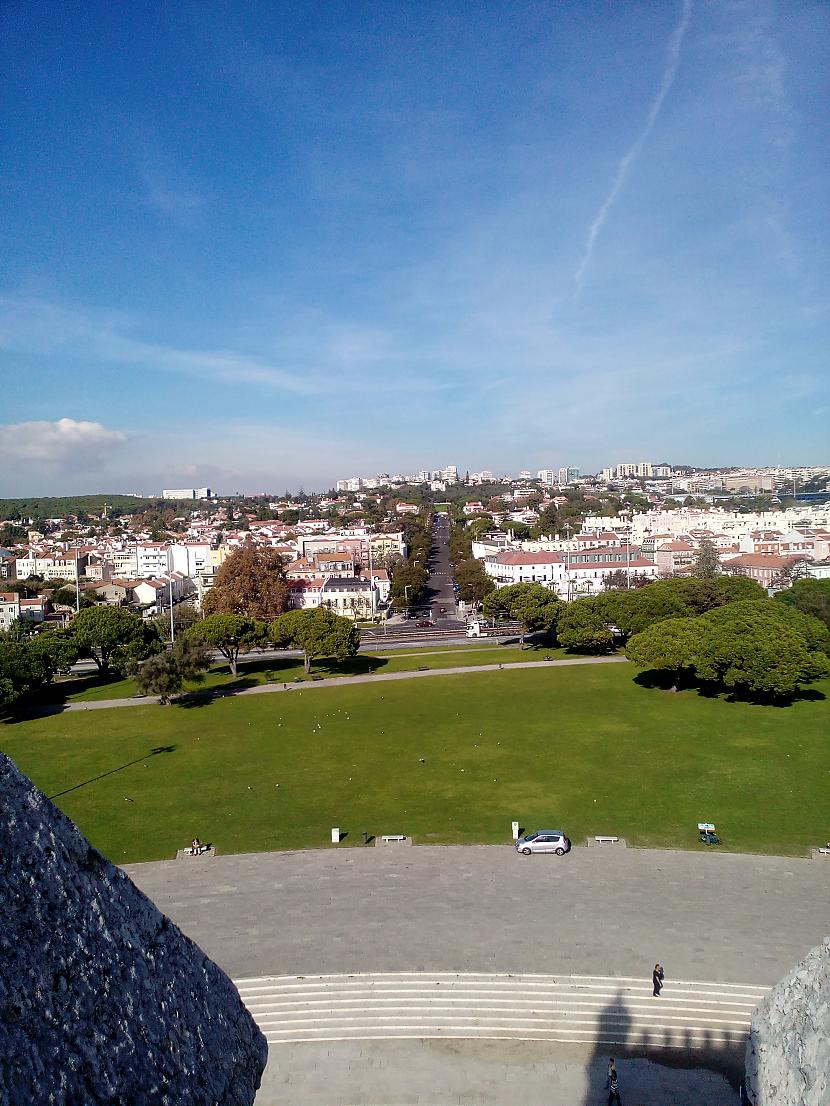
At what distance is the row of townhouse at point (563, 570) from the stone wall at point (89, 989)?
212 feet

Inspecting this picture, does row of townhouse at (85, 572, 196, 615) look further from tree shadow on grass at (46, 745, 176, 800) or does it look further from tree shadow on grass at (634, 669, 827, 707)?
tree shadow on grass at (634, 669, 827, 707)

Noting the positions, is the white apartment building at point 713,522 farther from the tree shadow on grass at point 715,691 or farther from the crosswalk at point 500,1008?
the crosswalk at point 500,1008

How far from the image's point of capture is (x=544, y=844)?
53.3ft

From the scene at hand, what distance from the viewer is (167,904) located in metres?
14.5

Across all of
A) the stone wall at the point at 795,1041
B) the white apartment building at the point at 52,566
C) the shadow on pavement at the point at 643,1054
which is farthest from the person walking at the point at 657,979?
the white apartment building at the point at 52,566

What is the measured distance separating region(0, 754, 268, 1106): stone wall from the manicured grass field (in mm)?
15674

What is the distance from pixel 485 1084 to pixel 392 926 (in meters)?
4.13

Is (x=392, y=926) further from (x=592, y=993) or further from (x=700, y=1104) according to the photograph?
(x=700, y=1104)

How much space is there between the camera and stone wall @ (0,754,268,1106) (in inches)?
77.1

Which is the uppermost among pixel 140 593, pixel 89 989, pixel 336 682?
pixel 89 989

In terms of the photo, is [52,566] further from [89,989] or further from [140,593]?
[89,989]

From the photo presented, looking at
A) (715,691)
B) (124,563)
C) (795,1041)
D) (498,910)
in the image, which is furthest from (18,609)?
(795,1041)

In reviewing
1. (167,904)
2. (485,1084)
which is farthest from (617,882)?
(167,904)

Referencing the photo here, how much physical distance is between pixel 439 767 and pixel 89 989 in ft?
68.3
